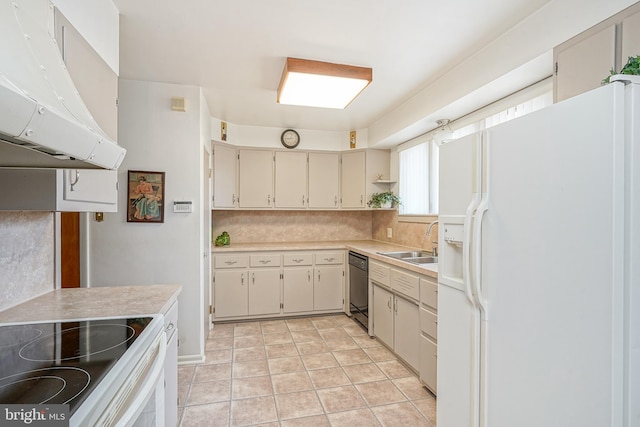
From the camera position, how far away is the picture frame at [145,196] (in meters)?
2.64

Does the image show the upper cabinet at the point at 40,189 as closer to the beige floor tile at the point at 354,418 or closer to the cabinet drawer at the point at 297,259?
the beige floor tile at the point at 354,418

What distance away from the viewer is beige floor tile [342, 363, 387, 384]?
252 centimetres

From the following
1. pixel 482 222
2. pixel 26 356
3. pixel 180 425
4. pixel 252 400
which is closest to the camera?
pixel 26 356

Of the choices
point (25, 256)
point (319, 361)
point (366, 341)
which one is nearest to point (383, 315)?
point (366, 341)

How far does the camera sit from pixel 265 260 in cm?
385

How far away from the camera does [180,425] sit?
1949 millimetres

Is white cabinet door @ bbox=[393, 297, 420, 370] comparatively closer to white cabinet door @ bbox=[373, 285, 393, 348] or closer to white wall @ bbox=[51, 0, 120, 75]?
white cabinet door @ bbox=[373, 285, 393, 348]

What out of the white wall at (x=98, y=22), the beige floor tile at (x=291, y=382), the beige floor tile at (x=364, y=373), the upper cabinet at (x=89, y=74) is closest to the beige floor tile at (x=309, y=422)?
the beige floor tile at (x=291, y=382)

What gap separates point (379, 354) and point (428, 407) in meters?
0.85

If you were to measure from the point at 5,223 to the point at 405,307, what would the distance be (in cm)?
267

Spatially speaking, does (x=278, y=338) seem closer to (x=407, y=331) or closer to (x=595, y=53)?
(x=407, y=331)

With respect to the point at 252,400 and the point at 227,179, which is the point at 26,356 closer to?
the point at 252,400

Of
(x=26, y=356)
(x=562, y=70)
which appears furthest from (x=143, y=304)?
(x=562, y=70)

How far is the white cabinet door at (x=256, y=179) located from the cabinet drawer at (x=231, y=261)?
0.71 m
